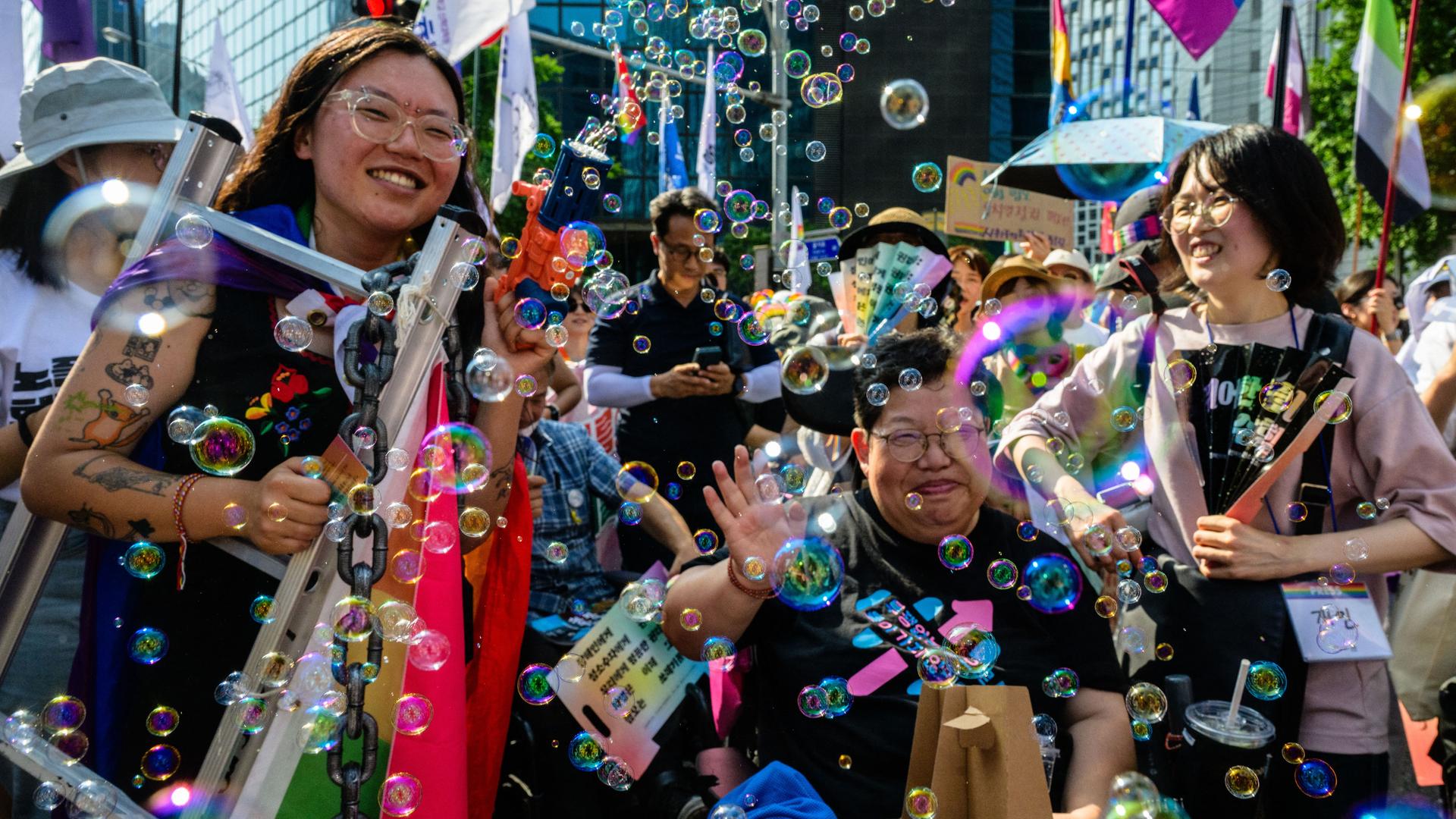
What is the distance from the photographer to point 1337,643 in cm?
202

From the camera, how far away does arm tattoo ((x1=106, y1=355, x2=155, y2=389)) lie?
168cm

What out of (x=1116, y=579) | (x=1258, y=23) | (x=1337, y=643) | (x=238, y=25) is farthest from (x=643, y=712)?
(x=1258, y=23)

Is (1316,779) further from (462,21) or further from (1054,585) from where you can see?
(462,21)

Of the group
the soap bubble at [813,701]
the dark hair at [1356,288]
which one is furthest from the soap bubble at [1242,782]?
the dark hair at [1356,288]

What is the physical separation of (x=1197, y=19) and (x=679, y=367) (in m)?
4.17

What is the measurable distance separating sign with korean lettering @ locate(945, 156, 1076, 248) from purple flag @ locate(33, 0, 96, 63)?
4.88m

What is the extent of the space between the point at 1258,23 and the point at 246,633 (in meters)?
47.6

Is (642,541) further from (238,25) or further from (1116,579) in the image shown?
(238,25)

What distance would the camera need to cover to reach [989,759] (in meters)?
1.48

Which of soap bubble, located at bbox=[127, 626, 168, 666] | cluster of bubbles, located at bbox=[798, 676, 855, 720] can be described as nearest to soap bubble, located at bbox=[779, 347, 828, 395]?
cluster of bubbles, located at bbox=[798, 676, 855, 720]

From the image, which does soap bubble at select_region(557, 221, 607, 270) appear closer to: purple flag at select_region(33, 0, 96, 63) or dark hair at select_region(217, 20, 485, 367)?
dark hair at select_region(217, 20, 485, 367)

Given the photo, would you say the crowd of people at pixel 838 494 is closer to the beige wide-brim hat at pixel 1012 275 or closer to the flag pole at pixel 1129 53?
the beige wide-brim hat at pixel 1012 275

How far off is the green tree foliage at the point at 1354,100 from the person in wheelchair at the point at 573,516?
16119 millimetres

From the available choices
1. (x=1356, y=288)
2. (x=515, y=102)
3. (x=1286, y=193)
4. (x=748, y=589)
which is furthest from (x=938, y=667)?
(x=1356, y=288)
